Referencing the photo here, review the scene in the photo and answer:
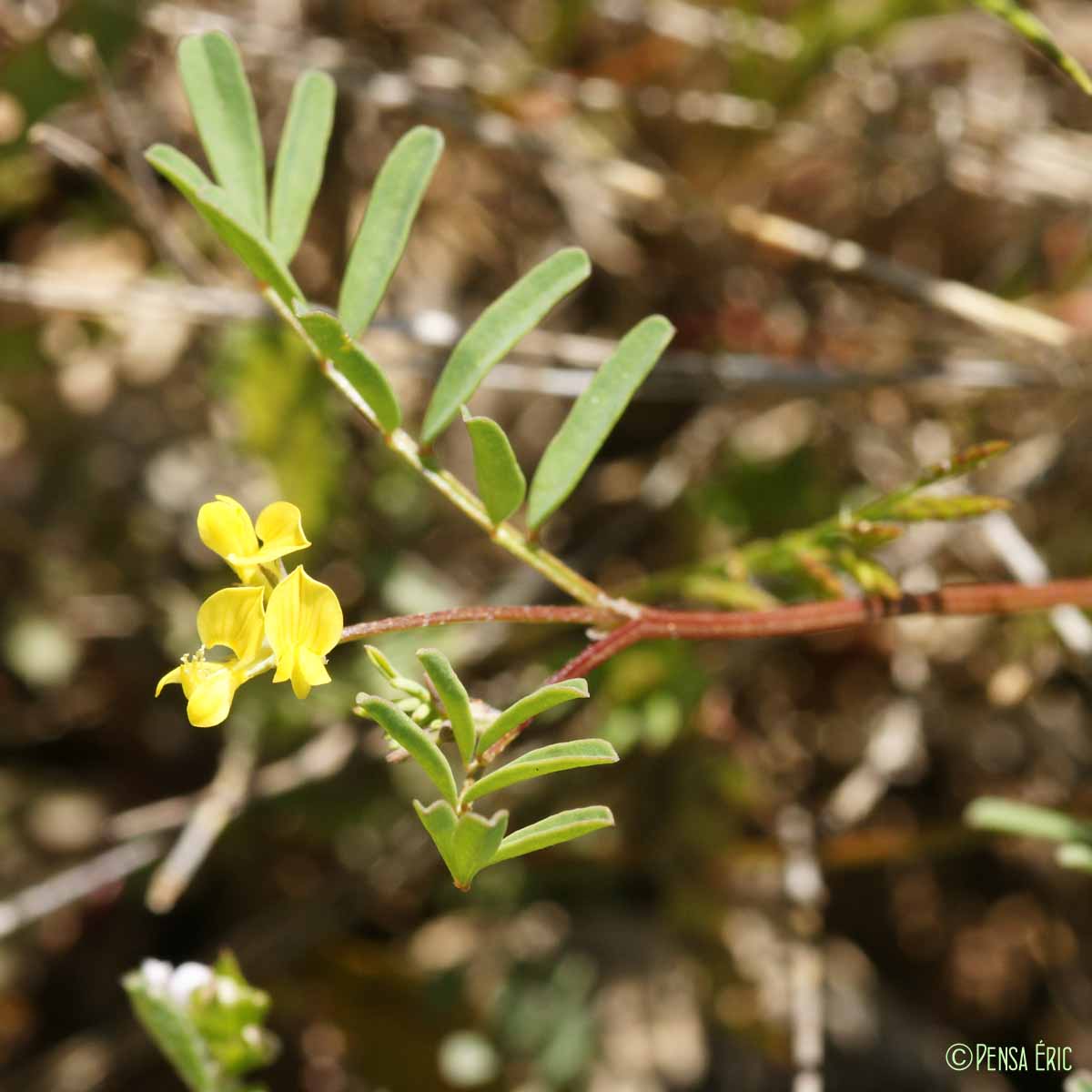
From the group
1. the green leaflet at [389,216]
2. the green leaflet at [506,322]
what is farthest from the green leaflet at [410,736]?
the green leaflet at [389,216]

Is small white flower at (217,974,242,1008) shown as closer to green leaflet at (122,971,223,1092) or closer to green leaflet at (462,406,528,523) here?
green leaflet at (122,971,223,1092)

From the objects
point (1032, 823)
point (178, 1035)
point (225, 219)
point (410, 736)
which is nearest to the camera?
point (410, 736)

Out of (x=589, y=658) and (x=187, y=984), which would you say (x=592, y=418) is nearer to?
(x=589, y=658)

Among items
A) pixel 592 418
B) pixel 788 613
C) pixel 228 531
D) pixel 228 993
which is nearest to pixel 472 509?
pixel 592 418

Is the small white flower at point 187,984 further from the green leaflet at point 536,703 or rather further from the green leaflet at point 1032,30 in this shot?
the green leaflet at point 1032,30

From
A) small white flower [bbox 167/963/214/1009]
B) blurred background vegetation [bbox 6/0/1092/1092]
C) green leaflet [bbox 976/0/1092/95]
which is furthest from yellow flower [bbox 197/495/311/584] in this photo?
green leaflet [bbox 976/0/1092/95]

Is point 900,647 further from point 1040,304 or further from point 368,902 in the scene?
point 368,902
